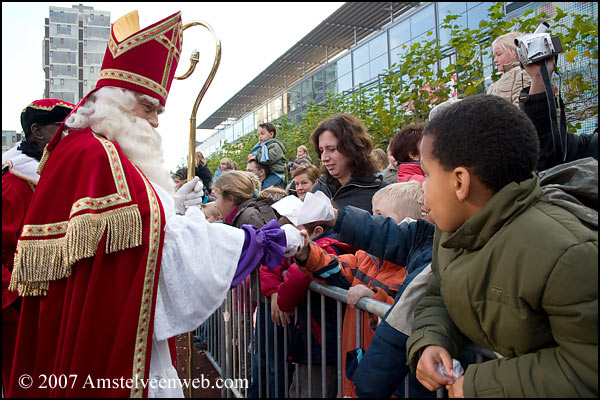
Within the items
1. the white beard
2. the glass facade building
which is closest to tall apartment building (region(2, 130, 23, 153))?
the white beard

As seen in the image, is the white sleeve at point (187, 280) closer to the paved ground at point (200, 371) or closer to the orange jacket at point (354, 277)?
the orange jacket at point (354, 277)

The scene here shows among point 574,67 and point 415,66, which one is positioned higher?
point 415,66

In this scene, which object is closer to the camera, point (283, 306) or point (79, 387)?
point (79, 387)

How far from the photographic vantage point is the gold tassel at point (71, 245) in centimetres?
181

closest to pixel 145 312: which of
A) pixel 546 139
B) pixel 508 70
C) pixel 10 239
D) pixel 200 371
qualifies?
pixel 10 239

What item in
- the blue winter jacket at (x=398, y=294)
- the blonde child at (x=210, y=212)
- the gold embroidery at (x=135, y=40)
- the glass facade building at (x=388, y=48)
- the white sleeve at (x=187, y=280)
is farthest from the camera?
the glass facade building at (x=388, y=48)

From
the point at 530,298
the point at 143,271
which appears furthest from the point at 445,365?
the point at 143,271

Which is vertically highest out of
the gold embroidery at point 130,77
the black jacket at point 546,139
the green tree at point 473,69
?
the green tree at point 473,69

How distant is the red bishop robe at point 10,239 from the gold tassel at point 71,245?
36.0 inches

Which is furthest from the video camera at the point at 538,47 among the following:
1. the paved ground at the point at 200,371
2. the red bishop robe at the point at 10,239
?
the red bishop robe at the point at 10,239

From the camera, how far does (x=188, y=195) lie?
2.63 metres

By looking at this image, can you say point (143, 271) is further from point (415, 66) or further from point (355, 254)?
point (415, 66)

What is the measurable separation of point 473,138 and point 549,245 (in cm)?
35

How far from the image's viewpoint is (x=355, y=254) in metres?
2.58
